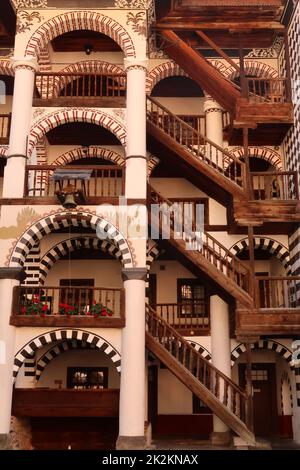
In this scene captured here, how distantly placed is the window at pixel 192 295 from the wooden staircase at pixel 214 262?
2.97 metres

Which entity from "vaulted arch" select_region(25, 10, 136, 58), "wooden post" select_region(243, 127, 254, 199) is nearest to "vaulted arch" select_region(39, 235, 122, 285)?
"wooden post" select_region(243, 127, 254, 199)

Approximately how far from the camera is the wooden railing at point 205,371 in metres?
14.1

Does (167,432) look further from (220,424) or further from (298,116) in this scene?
(298,116)

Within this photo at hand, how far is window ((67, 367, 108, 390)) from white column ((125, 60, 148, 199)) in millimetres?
6261

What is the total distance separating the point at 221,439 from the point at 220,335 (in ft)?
8.77

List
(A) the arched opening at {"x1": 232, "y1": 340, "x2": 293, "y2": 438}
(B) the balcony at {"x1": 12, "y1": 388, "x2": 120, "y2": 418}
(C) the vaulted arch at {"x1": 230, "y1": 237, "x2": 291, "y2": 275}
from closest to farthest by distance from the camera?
(B) the balcony at {"x1": 12, "y1": 388, "x2": 120, "y2": 418} < (C) the vaulted arch at {"x1": 230, "y1": 237, "x2": 291, "y2": 275} < (A) the arched opening at {"x1": 232, "y1": 340, "x2": 293, "y2": 438}

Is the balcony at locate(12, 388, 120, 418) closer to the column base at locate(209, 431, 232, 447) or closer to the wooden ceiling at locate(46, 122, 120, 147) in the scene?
the column base at locate(209, 431, 232, 447)

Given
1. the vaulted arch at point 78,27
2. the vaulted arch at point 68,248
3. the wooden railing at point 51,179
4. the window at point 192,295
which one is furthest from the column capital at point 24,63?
the window at point 192,295

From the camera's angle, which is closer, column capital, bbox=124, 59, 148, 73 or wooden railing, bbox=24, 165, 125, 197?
wooden railing, bbox=24, 165, 125, 197

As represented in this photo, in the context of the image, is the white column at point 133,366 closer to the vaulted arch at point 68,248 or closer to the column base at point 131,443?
the column base at point 131,443

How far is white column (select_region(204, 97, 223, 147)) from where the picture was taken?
56.4ft

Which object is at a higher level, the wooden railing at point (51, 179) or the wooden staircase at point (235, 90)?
the wooden staircase at point (235, 90)

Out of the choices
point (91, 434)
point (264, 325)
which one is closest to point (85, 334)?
point (91, 434)

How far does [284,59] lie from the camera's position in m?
17.4
